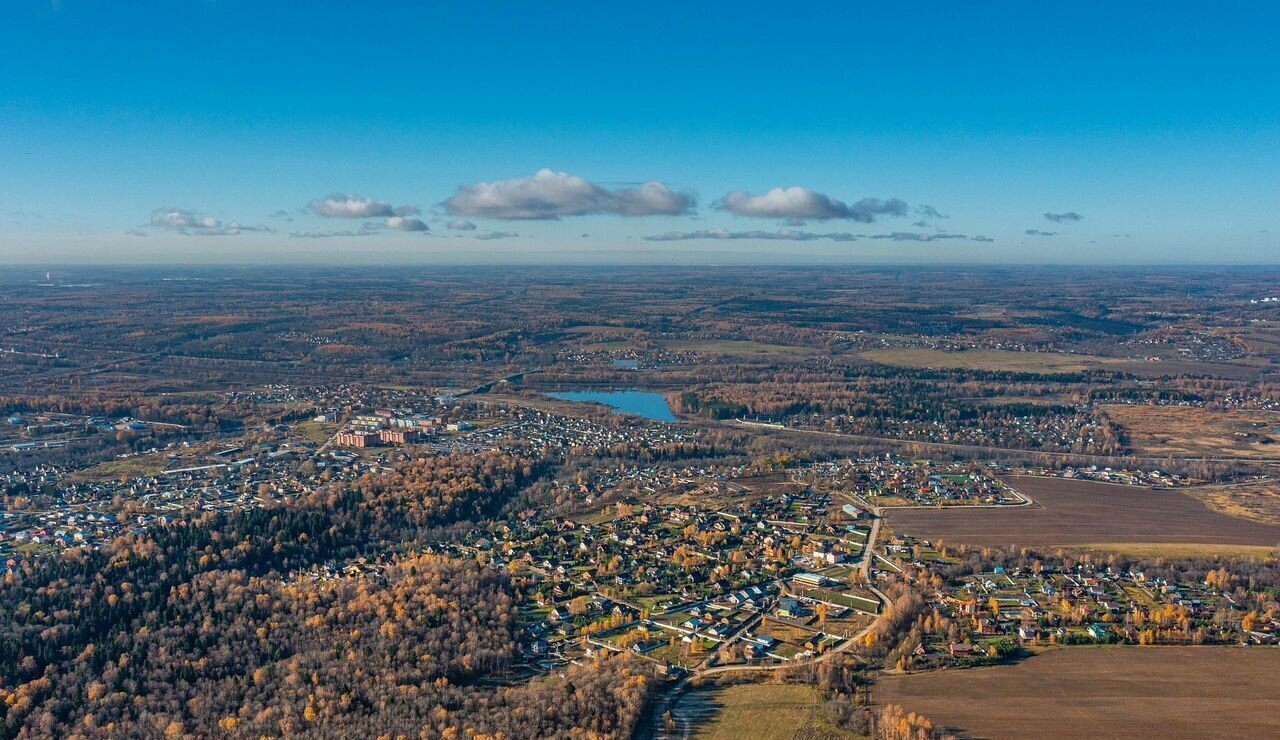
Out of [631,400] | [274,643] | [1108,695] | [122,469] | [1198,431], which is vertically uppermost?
[1198,431]

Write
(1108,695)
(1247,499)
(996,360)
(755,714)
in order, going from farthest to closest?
(996,360)
(1247,499)
(1108,695)
(755,714)

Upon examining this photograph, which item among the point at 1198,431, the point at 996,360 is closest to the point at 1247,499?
the point at 1198,431

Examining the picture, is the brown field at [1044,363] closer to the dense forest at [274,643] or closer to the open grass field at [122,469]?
the open grass field at [122,469]

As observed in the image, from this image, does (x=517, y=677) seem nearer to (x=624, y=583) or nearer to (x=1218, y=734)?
(x=624, y=583)

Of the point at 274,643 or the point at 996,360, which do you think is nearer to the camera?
the point at 274,643

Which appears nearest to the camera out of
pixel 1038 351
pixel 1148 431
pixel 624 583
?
pixel 624 583

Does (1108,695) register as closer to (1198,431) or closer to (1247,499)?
(1247,499)

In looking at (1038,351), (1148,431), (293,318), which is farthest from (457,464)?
(293,318)
